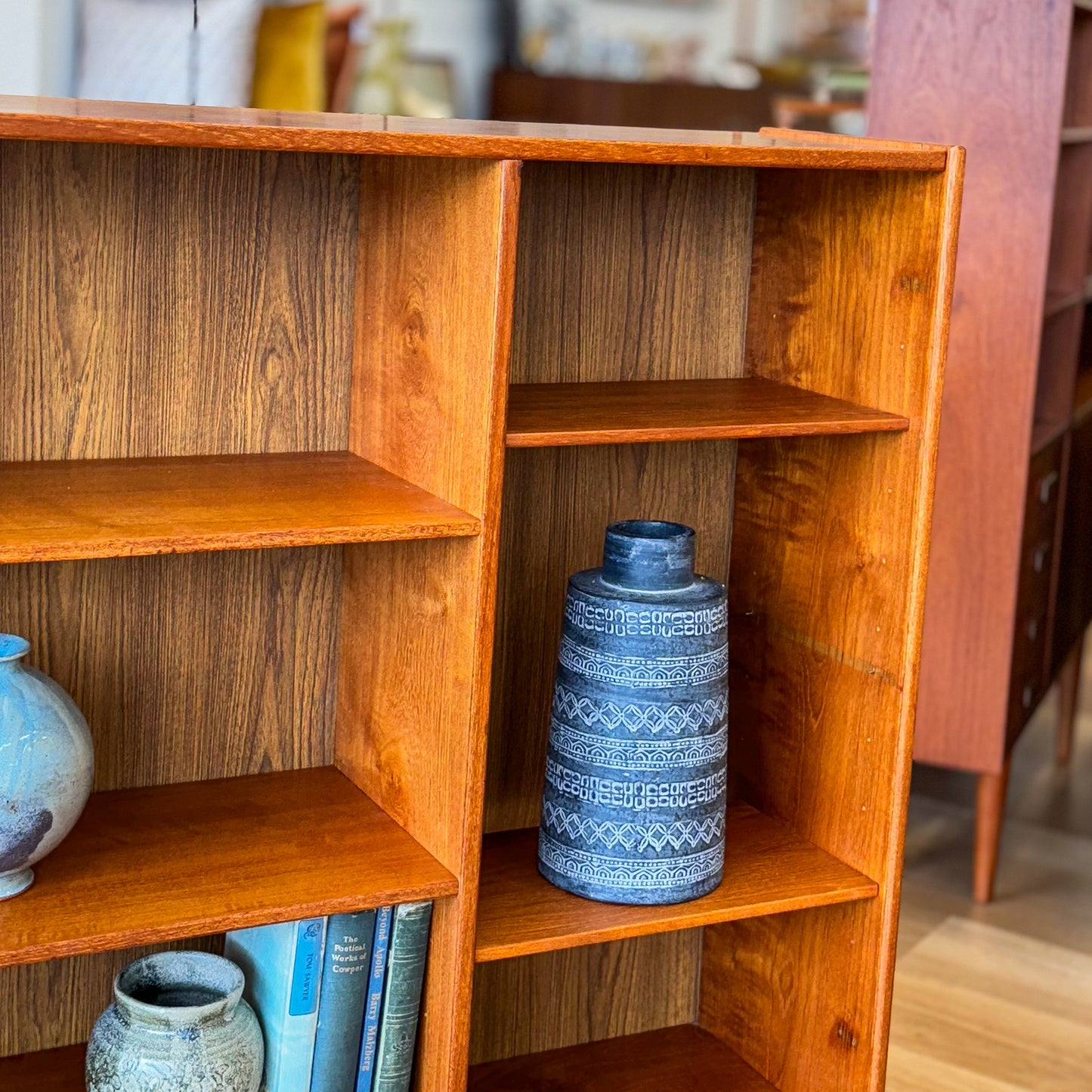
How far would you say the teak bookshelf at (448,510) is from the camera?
1.49 meters

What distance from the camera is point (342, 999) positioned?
1.61 meters

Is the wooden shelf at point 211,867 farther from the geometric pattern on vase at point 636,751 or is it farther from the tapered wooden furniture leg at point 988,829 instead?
the tapered wooden furniture leg at point 988,829

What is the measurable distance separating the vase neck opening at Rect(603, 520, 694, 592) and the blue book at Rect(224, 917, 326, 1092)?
47 cm

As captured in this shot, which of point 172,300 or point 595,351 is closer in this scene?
point 172,300

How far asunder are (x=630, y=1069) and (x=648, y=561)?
2.43ft

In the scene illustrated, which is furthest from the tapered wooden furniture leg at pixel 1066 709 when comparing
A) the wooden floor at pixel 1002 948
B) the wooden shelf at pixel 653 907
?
the wooden shelf at pixel 653 907

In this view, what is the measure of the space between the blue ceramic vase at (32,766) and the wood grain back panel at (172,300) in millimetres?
263

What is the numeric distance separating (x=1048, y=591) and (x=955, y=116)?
1.06m

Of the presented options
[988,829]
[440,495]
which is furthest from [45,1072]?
[988,829]

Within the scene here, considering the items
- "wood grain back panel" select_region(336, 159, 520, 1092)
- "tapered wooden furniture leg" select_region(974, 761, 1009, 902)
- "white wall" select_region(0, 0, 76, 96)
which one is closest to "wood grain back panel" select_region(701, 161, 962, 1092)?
"wood grain back panel" select_region(336, 159, 520, 1092)

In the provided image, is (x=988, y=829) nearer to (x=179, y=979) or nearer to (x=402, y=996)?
(x=402, y=996)

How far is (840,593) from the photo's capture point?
1.83 m

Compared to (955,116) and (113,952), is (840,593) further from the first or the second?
(955,116)

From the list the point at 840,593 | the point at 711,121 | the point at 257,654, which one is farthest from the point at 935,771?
the point at 711,121
